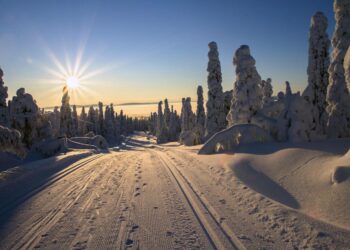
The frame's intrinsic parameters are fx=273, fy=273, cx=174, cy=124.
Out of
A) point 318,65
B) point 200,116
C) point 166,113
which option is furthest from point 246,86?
point 166,113

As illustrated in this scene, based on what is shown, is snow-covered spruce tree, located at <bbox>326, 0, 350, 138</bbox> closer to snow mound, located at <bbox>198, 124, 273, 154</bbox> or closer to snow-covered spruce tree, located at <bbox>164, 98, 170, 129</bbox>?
snow mound, located at <bbox>198, 124, 273, 154</bbox>

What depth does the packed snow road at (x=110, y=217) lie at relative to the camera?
5.96 meters

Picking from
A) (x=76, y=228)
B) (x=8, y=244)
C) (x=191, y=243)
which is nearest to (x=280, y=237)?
(x=191, y=243)

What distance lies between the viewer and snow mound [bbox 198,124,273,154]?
1889cm

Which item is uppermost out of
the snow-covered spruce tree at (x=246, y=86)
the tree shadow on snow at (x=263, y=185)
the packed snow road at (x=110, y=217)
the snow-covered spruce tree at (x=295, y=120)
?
the snow-covered spruce tree at (x=246, y=86)

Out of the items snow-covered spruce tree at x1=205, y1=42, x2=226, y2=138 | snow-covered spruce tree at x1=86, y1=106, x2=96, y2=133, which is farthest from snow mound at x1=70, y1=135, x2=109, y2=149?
snow-covered spruce tree at x1=86, y1=106, x2=96, y2=133

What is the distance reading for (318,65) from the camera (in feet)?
87.4

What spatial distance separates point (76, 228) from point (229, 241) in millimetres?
3710

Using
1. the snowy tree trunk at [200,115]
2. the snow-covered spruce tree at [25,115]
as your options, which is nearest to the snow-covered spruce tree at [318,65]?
the snowy tree trunk at [200,115]

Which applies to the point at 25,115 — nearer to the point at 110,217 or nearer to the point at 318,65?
the point at 110,217

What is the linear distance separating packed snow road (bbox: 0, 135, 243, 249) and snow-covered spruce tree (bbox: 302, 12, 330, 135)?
21.0 m

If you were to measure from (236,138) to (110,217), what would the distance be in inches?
531

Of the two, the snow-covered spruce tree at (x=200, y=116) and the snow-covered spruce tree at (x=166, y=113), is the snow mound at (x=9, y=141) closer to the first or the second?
the snow-covered spruce tree at (x=200, y=116)

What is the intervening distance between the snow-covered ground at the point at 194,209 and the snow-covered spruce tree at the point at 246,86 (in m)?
11.6
